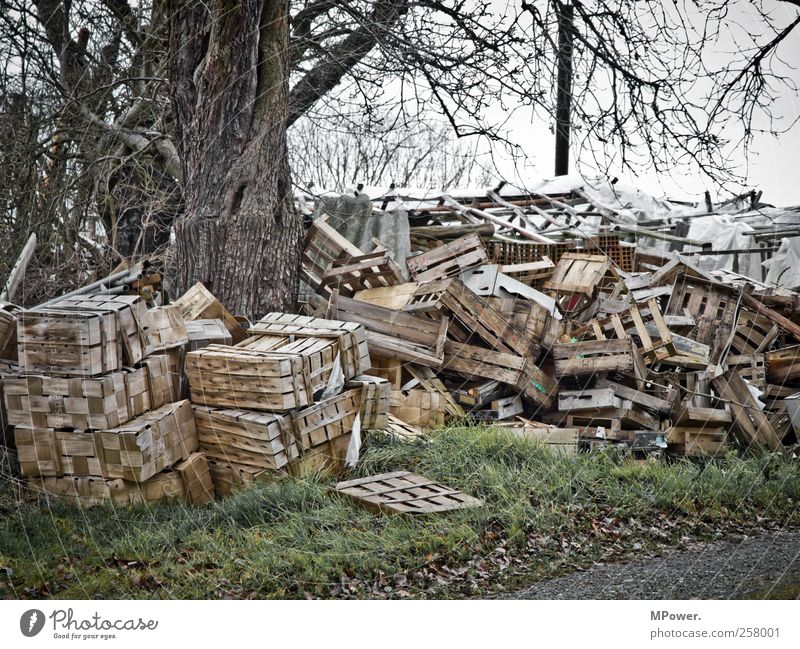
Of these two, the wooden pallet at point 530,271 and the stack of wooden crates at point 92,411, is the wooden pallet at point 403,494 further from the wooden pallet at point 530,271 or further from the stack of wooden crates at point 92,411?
the wooden pallet at point 530,271

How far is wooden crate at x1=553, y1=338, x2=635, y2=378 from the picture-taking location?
17.5 ft

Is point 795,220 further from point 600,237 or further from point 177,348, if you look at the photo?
point 177,348

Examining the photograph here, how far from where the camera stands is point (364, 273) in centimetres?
577

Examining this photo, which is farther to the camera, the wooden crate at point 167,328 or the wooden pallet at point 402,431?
the wooden pallet at point 402,431

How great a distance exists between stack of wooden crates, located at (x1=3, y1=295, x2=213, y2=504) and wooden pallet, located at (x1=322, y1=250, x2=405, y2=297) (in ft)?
6.30

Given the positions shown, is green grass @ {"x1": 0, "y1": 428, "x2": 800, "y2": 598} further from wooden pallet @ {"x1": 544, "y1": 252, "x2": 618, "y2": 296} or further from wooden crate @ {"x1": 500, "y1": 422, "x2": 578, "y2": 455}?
wooden pallet @ {"x1": 544, "y1": 252, "x2": 618, "y2": 296}

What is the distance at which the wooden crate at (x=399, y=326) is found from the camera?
5305 mm

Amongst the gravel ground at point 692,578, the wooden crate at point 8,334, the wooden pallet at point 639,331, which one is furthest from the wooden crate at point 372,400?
the wooden crate at point 8,334

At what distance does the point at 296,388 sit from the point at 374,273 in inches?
72.1

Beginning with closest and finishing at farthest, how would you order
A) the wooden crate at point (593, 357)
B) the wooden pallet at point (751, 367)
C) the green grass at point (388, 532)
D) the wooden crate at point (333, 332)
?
the green grass at point (388, 532)
the wooden crate at point (333, 332)
the wooden crate at point (593, 357)
the wooden pallet at point (751, 367)

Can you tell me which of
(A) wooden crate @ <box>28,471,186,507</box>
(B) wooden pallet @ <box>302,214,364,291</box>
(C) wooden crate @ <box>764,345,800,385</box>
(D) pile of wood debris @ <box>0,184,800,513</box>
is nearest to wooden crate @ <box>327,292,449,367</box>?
(D) pile of wood debris @ <box>0,184,800,513</box>

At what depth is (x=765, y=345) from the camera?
580 centimetres

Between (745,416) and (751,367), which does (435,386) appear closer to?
(745,416)

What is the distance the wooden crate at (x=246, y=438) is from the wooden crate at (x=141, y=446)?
181mm
